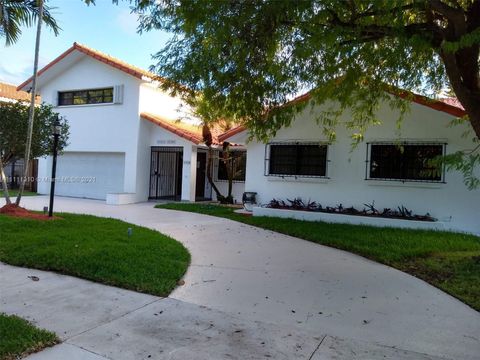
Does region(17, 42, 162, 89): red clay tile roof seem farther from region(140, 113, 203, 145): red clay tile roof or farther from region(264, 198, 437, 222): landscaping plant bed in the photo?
region(264, 198, 437, 222): landscaping plant bed

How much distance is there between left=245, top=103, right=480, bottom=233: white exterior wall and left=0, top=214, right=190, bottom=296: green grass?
523cm

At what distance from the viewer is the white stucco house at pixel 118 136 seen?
54.6ft

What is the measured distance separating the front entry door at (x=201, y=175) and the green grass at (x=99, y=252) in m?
9.09

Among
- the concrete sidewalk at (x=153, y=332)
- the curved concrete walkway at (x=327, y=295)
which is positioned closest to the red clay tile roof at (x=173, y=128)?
the curved concrete walkway at (x=327, y=295)

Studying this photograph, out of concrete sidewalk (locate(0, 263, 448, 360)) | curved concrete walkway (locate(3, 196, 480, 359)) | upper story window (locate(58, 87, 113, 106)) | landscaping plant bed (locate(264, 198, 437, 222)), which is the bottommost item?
concrete sidewalk (locate(0, 263, 448, 360))

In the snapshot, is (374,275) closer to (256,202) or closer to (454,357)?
(454,357)

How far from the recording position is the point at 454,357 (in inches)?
151

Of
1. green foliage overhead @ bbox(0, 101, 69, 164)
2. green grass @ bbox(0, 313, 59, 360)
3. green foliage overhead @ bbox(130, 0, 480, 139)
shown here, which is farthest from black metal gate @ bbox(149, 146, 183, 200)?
green grass @ bbox(0, 313, 59, 360)

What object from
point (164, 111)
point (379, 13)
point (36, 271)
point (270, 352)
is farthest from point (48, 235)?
point (164, 111)

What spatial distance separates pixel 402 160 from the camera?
11.8m

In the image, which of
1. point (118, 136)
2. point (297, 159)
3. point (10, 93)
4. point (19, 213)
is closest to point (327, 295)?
point (297, 159)

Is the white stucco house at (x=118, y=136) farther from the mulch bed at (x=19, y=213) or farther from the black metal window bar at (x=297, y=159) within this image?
the mulch bed at (x=19, y=213)

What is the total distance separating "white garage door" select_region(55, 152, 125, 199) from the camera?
58.1ft

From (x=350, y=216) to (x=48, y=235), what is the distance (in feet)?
24.4
